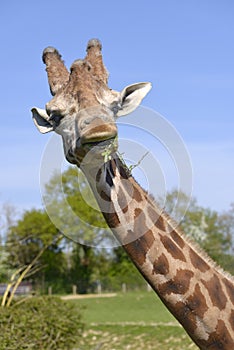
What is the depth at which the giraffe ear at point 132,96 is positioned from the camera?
15.3ft

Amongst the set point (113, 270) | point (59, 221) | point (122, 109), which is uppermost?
point (113, 270)

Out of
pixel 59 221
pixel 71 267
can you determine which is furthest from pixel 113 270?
pixel 59 221

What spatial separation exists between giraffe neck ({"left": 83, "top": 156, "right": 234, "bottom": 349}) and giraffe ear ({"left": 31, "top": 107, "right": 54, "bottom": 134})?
2.10 feet

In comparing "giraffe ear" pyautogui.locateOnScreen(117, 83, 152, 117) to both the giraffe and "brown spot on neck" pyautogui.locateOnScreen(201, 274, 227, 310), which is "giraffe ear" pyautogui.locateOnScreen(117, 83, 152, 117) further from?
"brown spot on neck" pyautogui.locateOnScreen(201, 274, 227, 310)

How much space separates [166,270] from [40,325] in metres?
8.57

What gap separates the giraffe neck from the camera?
4645mm

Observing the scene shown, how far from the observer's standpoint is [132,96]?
4742 millimetres

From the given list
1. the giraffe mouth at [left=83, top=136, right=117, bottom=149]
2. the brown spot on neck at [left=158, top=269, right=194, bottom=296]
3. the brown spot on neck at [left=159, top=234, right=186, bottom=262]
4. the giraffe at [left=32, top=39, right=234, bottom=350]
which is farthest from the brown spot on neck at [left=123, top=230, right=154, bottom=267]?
the giraffe mouth at [left=83, top=136, right=117, bottom=149]

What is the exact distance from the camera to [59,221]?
5172mm

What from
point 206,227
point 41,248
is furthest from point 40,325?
point 206,227

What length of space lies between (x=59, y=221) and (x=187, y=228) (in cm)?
5039

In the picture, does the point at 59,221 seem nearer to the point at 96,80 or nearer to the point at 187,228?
the point at 96,80

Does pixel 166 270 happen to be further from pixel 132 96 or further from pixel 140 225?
pixel 132 96

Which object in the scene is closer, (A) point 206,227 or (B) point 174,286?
(B) point 174,286
